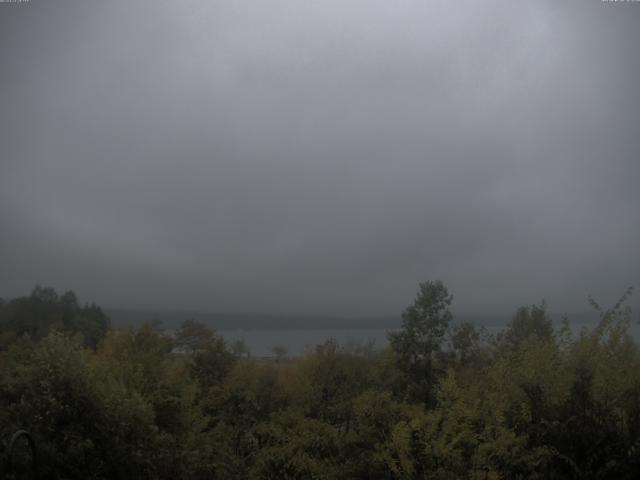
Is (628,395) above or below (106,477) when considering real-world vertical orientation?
above

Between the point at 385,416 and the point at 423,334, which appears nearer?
the point at 385,416

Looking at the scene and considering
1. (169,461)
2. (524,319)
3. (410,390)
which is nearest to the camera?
(169,461)

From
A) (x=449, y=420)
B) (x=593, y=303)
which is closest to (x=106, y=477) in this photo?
(x=449, y=420)

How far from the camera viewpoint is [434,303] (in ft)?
111

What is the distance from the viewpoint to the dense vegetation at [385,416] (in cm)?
1600

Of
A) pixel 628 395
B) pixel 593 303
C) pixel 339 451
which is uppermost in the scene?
pixel 593 303

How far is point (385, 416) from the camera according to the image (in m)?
25.0

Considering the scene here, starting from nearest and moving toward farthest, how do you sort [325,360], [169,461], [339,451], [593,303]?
[169,461], [593,303], [339,451], [325,360]

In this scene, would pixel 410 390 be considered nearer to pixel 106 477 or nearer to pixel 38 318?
pixel 106 477

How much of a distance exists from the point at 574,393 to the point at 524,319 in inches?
1185

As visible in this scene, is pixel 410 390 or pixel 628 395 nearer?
pixel 628 395

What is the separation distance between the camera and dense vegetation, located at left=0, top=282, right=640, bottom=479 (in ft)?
52.5

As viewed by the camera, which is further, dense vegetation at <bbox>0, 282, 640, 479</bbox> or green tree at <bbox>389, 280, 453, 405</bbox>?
green tree at <bbox>389, 280, 453, 405</bbox>

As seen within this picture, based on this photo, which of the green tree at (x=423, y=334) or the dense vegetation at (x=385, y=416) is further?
the green tree at (x=423, y=334)
